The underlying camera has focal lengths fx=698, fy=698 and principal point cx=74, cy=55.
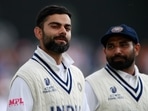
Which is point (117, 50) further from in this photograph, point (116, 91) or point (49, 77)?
point (49, 77)

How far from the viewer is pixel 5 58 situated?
41.8 feet

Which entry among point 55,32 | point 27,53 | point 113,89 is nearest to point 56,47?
point 55,32

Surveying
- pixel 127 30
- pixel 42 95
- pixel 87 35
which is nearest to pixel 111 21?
pixel 87 35

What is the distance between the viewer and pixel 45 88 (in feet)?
18.6

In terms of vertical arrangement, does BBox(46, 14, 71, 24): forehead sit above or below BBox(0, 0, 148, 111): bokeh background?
below

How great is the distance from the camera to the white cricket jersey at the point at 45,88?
5.54 metres

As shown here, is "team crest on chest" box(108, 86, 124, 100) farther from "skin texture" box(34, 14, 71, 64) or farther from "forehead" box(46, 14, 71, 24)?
→ "forehead" box(46, 14, 71, 24)

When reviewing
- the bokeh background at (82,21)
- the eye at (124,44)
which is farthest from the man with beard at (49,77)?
the bokeh background at (82,21)

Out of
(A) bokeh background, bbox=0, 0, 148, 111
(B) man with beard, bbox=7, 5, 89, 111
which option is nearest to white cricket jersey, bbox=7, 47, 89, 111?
(B) man with beard, bbox=7, 5, 89, 111

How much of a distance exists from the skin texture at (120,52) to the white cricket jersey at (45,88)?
1.63ft

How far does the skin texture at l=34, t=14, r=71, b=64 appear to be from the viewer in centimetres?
577

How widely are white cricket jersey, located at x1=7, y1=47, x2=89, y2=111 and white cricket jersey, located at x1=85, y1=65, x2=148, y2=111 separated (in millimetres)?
293

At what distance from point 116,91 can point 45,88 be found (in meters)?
0.95

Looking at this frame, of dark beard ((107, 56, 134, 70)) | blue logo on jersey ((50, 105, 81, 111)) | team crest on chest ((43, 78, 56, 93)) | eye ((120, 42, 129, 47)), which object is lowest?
blue logo on jersey ((50, 105, 81, 111))
